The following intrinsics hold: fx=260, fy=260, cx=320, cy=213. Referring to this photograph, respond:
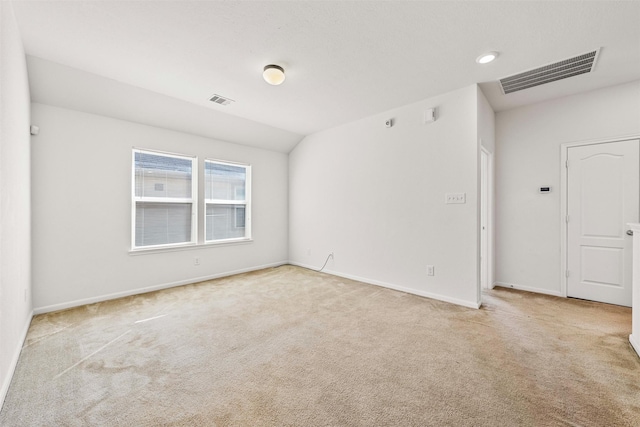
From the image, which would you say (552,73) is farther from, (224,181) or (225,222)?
(225,222)

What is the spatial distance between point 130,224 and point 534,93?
18.4 feet

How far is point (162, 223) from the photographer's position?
395 centimetres

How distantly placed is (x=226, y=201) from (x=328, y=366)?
3.54 meters

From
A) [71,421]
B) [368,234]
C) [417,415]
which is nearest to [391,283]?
[368,234]

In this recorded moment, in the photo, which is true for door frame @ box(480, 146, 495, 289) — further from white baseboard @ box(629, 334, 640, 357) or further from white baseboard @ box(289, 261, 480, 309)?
white baseboard @ box(629, 334, 640, 357)

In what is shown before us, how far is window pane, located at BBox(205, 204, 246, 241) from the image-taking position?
451cm

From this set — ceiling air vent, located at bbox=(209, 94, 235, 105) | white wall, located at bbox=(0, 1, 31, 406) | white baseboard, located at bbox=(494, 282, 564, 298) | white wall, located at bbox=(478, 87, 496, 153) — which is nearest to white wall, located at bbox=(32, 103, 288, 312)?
white wall, located at bbox=(0, 1, 31, 406)

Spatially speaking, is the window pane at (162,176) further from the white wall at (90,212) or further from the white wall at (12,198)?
the white wall at (12,198)

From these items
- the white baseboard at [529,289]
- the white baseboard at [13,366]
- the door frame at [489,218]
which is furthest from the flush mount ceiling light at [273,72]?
the white baseboard at [529,289]

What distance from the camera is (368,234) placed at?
13.5ft

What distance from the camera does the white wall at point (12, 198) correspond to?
1.64m

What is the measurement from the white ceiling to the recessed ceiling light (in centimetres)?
5

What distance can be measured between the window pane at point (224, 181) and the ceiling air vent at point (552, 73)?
4.17m

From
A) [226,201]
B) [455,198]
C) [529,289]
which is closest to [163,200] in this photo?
[226,201]
